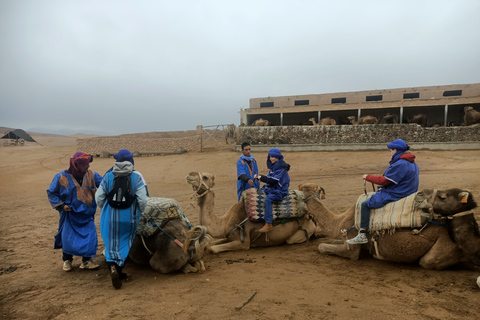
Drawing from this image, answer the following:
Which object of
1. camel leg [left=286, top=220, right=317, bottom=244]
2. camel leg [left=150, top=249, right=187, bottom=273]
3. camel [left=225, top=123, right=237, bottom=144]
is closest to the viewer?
camel leg [left=150, top=249, right=187, bottom=273]

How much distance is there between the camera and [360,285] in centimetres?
377

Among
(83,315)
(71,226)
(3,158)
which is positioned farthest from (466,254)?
(3,158)

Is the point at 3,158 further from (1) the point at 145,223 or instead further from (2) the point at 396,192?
(2) the point at 396,192

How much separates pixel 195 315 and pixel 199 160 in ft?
58.5

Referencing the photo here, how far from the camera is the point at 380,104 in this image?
23719 millimetres

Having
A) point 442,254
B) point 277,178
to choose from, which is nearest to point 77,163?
point 277,178

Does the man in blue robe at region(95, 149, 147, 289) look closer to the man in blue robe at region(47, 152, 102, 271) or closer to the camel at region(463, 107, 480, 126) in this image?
the man in blue robe at region(47, 152, 102, 271)

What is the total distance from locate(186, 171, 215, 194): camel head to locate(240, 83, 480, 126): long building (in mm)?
21276

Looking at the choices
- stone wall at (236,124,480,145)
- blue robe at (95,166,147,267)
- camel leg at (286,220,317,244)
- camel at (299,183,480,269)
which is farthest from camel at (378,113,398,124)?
blue robe at (95,166,147,267)

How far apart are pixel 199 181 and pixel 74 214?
2075mm

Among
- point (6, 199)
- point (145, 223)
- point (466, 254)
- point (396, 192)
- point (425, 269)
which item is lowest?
point (6, 199)

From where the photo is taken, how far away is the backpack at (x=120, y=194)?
3.99 meters

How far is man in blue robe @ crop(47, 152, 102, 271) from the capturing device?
459 cm

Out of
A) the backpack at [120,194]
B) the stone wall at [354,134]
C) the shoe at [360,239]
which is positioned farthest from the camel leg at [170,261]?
the stone wall at [354,134]
